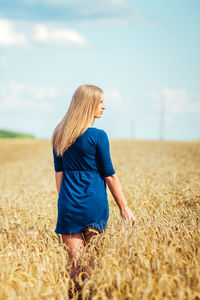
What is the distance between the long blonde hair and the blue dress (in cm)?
7

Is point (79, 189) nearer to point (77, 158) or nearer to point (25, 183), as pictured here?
point (77, 158)

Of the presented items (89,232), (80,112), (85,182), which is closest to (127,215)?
(89,232)

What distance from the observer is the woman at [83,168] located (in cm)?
388

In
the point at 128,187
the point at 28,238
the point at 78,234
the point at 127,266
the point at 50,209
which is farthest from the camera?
the point at 128,187

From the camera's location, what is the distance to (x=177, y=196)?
26.6 ft

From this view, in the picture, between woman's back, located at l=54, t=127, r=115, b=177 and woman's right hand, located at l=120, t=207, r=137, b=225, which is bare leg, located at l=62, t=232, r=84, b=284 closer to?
woman's right hand, located at l=120, t=207, r=137, b=225

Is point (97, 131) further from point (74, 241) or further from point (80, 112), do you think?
point (74, 241)

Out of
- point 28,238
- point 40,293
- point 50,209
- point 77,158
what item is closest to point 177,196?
point 50,209

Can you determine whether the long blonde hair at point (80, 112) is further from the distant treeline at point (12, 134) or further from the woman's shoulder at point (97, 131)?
the distant treeline at point (12, 134)

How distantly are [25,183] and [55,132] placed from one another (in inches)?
319

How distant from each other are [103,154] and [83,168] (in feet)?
0.92

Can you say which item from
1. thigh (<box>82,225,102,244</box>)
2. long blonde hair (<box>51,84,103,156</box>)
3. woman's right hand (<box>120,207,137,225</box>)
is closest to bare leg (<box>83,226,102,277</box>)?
thigh (<box>82,225,102,244</box>)

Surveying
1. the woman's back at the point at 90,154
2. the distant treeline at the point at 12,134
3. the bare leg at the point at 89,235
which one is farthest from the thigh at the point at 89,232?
the distant treeline at the point at 12,134

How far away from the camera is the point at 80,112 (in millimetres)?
3877
